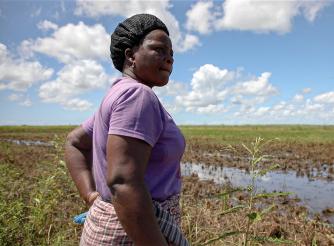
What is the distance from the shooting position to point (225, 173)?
13555 mm

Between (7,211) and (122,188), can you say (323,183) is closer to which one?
(7,211)

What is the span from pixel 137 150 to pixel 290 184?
11193 millimetres

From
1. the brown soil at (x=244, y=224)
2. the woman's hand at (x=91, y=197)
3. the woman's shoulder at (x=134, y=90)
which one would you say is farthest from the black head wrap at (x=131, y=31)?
the brown soil at (x=244, y=224)

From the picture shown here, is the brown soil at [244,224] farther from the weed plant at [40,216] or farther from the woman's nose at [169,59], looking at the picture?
the weed plant at [40,216]

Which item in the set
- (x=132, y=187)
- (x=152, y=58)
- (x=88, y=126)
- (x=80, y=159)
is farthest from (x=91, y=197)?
(x=152, y=58)

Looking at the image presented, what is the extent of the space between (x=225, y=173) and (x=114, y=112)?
41.3 ft

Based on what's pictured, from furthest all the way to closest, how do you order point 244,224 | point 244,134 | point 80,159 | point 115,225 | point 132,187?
1. point 244,134
2. point 244,224
3. point 80,159
4. point 115,225
5. point 132,187

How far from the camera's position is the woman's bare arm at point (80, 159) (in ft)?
6.54

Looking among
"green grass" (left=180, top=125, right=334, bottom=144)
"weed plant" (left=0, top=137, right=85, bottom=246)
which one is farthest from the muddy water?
"weed plant" (left=0, top=137, right=85, bottom=246)

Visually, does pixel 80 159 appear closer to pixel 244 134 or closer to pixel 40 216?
pixel 40 216

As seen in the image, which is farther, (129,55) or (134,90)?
(129,55)

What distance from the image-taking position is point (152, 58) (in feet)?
5.08

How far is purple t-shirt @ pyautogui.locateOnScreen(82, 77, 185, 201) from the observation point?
130 cm

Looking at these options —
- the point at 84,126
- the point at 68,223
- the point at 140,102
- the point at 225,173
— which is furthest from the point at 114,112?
the point at 225,173
